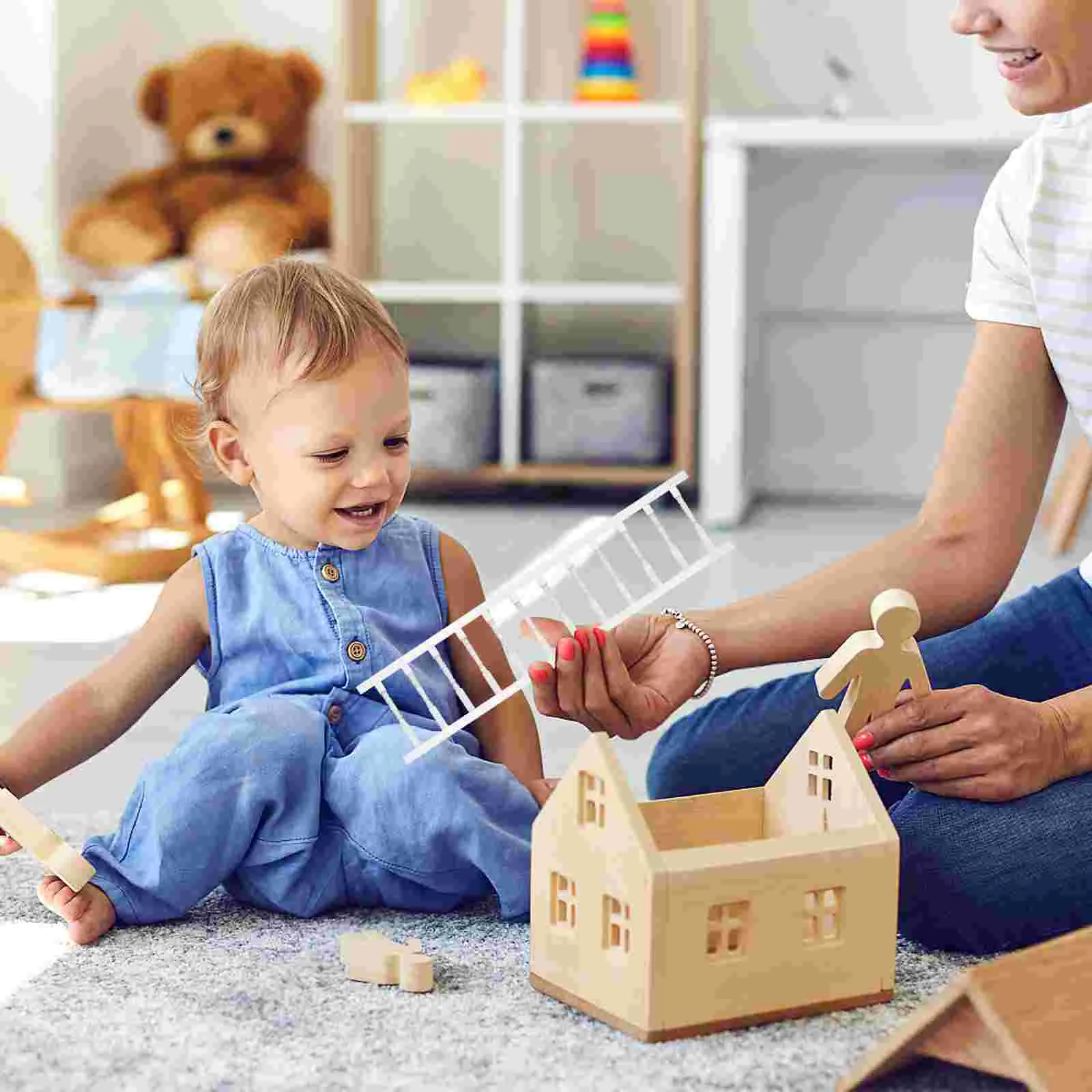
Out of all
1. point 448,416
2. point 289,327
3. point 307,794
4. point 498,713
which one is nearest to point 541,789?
point 498,713

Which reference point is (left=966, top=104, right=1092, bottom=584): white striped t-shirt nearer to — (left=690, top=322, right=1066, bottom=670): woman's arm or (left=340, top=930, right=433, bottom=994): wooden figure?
(left=690, top=322, right=1066, bottom=670): woman's arm

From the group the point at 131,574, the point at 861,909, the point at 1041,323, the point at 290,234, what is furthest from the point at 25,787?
the point at 290,234

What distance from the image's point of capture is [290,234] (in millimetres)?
3502

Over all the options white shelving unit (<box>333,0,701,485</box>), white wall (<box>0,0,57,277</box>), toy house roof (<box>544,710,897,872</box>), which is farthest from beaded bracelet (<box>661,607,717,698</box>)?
white wall (<box>0,0,57,277</box>)

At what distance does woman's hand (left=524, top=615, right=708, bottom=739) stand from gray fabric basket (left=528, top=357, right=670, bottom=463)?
7.28 feet

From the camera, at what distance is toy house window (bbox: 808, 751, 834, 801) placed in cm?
106

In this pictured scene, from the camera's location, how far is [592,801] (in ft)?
3.24

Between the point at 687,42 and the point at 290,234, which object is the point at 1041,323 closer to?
the point at 687,42

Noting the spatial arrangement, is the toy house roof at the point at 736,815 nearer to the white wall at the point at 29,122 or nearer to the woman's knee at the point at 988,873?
the woman's knee at the point at 988,873

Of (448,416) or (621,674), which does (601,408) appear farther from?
(621,674)

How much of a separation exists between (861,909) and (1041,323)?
1.56ft

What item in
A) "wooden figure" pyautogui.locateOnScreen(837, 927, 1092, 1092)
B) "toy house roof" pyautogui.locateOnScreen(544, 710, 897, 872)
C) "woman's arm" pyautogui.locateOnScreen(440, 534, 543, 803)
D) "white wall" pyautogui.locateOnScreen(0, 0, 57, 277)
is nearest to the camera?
"wooden figure" pyautogui.locateOnScreen(837, 927, 1092, 1092)

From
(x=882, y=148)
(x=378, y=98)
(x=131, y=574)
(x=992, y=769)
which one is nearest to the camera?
(x=992, y=769)

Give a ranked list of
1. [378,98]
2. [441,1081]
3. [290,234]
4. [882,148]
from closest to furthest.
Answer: [441,1081] → [882,148] → [290,234] → [378,98]
